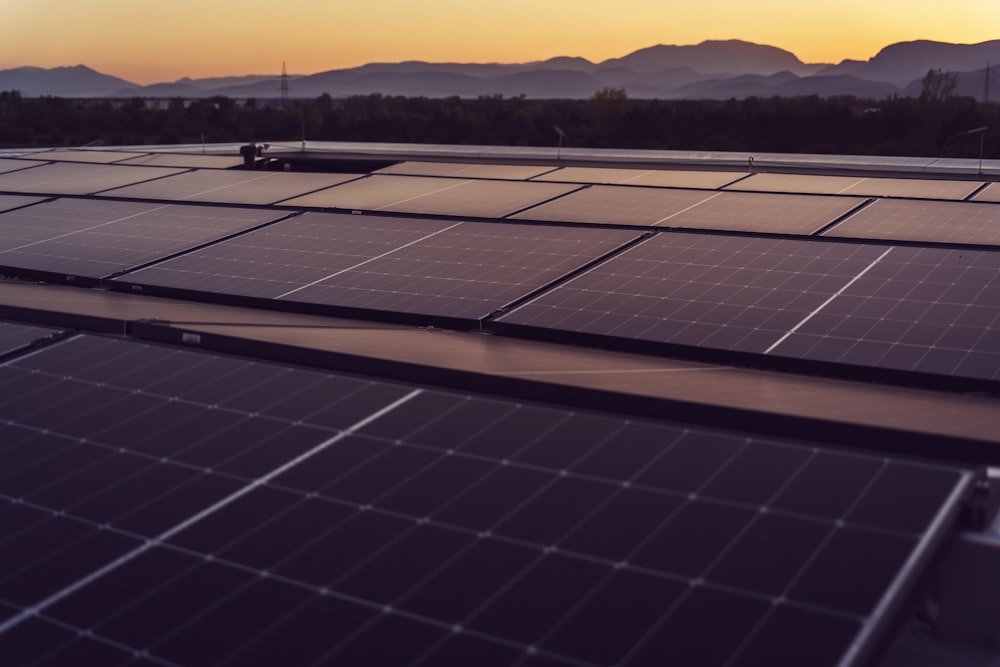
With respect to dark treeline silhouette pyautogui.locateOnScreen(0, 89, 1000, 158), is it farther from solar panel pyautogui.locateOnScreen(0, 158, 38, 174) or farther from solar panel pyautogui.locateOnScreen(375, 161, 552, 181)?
solar panel pyautogui.locateOnScreen(375, 161, 552, 181)

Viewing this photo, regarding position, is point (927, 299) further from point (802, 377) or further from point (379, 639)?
point (379, 639)

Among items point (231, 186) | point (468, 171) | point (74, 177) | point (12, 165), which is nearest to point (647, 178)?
point (468, 171)

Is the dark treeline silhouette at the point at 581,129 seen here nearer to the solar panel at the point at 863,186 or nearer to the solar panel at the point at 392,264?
the solar panel at the point at 863,186

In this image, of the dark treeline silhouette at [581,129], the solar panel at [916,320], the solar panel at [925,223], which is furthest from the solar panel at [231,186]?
the dark treeline silhouette at [581,129]

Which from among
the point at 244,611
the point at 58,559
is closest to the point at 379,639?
the point at 244,611

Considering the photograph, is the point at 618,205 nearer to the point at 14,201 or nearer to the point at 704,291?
the point at 704,291

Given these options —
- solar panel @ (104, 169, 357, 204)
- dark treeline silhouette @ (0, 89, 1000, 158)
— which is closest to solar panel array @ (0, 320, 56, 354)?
solar panel @ (104, 169, 357, 204)
